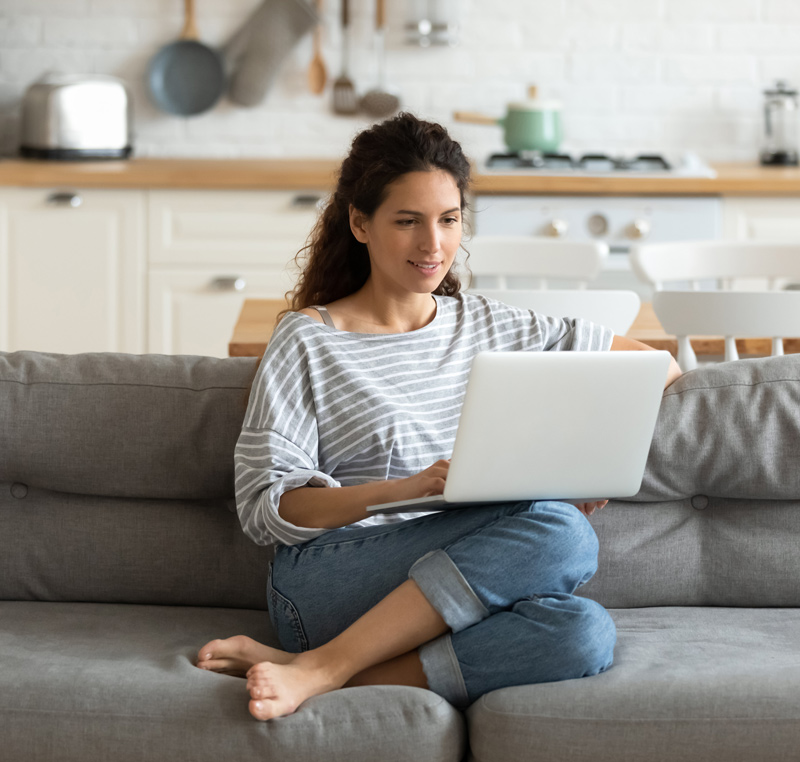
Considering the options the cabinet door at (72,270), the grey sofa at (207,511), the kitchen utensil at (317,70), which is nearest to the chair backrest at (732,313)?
the grey sofa at (207,511)

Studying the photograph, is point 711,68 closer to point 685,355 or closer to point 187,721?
point 685,355

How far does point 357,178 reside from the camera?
1.78 meters

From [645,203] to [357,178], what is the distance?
6.27ft

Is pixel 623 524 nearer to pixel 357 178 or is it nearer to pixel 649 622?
pixel 649 622

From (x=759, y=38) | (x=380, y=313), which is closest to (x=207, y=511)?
(x=380, y=313)

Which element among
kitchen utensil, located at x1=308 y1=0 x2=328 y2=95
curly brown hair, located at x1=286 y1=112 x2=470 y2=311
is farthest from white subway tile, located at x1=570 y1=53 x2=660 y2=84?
curly brown hair, located at x1=286 y1=112 x2=470 y2=311

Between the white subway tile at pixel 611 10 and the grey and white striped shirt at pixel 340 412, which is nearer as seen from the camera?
the grey and white striped shirt at pixel 340 412

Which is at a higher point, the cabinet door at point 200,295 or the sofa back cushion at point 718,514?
the cabinet door at point 200,295

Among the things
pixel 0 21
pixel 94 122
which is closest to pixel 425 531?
pixel 94 122

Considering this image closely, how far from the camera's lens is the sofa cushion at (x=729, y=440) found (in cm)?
181

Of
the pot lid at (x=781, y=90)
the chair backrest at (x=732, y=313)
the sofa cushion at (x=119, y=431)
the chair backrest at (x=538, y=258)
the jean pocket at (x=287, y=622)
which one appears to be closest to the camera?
the jean pocket at (x=287, y=622)

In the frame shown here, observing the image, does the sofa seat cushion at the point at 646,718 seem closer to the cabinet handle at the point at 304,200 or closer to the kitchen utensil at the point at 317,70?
the cabinet handle at the point at 304,200

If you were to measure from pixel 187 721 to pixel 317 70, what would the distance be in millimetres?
3191

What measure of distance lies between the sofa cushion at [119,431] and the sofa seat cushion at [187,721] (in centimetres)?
39
